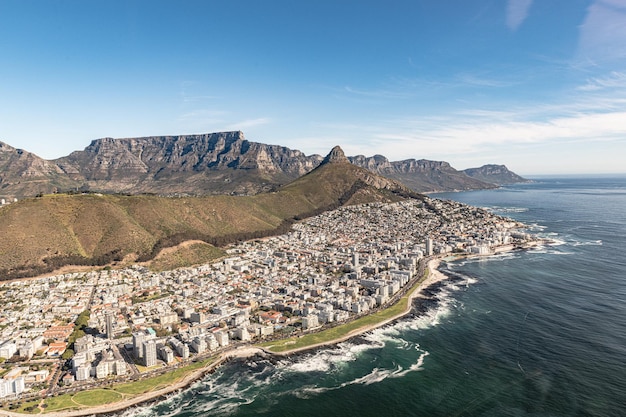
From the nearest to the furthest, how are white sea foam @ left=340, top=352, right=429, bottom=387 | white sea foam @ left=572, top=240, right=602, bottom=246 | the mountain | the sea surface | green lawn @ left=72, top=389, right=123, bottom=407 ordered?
the sea surface
green lawn @ left=72, top=389, right=123, bottom=407
white sea foam @ left=340, top=352, right=429, bottom=387
the mountain
white sea foam @ left=572, top=240, right=602, bottom=246

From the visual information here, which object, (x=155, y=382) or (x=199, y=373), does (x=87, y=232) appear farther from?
(x=199, y=373)

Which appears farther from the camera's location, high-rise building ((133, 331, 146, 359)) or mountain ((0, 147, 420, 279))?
mountain ((0, 147, 420, 279))

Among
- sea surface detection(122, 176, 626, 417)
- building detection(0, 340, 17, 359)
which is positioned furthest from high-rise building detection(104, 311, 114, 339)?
sea surface detection(122, 176, 626, 417)

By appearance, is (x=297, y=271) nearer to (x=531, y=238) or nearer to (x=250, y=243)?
(x=250, y=243)

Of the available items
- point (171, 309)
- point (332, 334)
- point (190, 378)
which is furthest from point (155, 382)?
point (332, 334)

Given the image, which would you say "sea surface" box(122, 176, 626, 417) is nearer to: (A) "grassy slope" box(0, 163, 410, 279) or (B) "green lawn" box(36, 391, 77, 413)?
(B) "green lawn" box(36, 391, 77, 413)

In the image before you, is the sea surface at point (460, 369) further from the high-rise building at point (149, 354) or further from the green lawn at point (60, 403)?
the high-rise building at point (149, 354)
